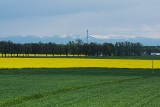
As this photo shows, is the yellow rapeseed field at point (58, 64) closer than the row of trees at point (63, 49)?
Yes

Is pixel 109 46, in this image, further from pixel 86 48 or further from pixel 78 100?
pixel 78 100

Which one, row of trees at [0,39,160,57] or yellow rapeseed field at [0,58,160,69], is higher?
row of trees at [0,39,160,57]

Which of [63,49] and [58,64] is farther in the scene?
[63,49]

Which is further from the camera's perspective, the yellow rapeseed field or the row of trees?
the row of trees

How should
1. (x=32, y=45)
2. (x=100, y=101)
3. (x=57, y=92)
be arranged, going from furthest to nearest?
(x=32, y=45) → (x=57, y=92) → (x=100, y=101)

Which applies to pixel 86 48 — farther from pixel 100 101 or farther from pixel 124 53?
pixel 100 101

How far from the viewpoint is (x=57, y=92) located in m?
28.6

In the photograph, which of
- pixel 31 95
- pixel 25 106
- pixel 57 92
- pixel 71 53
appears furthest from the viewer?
pixel 71 53

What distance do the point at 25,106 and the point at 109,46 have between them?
15842 centimetres

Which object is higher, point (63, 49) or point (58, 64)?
point (63, 49)

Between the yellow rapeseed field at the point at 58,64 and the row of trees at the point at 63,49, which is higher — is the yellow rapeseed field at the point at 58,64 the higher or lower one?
the lower one

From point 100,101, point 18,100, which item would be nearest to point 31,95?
point 18,100

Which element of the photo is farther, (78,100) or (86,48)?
(86,48)

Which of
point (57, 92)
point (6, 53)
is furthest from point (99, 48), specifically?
point (57, 92)
